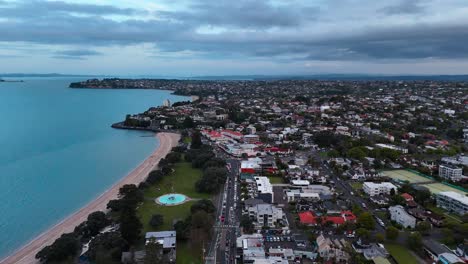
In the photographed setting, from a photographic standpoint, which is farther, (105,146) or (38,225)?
(105,146)

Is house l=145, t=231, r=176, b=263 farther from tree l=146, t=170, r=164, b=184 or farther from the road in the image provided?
tree l=146, t=170, r=164, b=184

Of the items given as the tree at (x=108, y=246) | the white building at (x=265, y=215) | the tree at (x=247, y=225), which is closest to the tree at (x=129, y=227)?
the tree at (x=108, y=246)

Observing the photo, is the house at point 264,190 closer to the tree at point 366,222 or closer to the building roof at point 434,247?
the tree at point 366,222

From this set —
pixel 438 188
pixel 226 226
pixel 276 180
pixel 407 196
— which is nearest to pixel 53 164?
pixel 276 180

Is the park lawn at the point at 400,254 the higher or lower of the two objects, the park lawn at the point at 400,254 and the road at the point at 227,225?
the lower

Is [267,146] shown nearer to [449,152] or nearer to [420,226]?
[449,152]

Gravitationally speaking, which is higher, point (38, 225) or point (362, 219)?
point (362, 219)

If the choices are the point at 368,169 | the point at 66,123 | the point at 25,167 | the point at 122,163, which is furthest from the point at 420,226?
the point at 66,123
